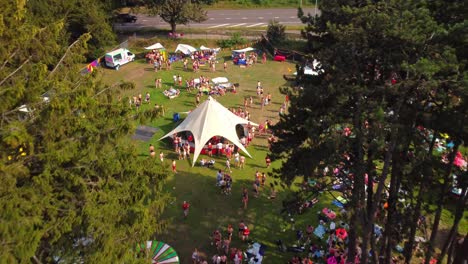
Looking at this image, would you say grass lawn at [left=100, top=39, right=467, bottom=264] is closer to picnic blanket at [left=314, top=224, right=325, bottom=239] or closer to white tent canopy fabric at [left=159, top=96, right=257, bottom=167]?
picnic blanket at [left=314, top=224, right=325, bottom=239]

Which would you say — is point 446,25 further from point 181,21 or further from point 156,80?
point 181,21

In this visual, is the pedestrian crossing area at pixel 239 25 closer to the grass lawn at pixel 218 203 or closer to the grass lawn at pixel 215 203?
the grass lawn at pixel 218 203

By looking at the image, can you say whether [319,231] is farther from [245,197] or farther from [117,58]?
[117,58]

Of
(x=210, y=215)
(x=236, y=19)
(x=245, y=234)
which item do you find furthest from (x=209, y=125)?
(x=236, y=19)

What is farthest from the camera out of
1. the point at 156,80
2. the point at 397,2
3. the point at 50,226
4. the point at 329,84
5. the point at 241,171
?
the point at 156,80

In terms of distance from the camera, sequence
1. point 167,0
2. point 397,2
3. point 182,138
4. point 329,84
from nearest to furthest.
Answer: point 397,2 < point 329,84 < point 182,138 < point 167,0

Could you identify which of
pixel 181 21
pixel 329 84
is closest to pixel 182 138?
pixel 329 84

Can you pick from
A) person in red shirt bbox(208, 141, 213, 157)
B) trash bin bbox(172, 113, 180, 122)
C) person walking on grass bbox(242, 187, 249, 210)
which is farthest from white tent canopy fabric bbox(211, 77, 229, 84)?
person walking on grass bbox(242, 187, 249, 210)

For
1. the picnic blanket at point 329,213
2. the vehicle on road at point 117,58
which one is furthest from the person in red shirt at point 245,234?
the vehicle on road at point 117,58
